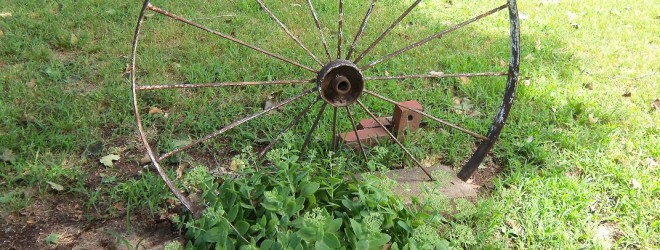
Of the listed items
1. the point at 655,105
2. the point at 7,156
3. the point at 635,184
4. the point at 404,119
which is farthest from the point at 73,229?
the point at 655,105

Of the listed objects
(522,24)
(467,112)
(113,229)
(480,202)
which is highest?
(522,24)

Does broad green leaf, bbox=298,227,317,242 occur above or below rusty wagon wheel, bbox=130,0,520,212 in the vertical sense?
below

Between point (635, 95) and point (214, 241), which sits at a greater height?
point (635, 95)

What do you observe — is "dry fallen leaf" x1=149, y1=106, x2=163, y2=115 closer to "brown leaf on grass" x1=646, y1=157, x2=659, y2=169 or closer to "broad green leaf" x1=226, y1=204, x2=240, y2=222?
"broad green leaf" x1=226, y1=204, x2=240, y2=222

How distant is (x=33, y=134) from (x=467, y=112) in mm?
2362

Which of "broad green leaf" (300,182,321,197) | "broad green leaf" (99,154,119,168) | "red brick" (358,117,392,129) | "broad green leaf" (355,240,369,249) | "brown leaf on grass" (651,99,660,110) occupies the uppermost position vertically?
"brown leaf on grass" (651,99,660,110)

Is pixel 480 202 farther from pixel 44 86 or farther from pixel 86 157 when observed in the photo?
pixel 44 86

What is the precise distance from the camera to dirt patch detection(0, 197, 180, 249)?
2172 mm

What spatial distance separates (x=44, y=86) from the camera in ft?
10.5

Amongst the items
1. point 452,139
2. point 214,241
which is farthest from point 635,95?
point 214,241

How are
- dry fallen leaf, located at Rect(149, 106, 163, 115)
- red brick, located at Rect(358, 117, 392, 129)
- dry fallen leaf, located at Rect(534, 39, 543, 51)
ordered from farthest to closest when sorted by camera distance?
dry fallen leaf, located at Rect(534, 39, 543, 51)
dry fallen leaf, located at Rect(149, 106, 163, 115)
red brick, located at Rect(358, 117, 392, 129)

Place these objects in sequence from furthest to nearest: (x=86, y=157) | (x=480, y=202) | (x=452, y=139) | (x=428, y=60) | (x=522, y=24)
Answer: (x=522, y=24), (x=428, y=60), (x=452, y=139), (x=86, y=157), (x=480, y=202)

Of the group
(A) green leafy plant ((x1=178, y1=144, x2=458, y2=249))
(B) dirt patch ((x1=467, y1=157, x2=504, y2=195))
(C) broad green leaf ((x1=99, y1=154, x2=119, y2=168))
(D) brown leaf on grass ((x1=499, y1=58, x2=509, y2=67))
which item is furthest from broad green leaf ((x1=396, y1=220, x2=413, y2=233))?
(D) brown leaf on grass ((x1=499, y1=58, x2=509, y2=67))

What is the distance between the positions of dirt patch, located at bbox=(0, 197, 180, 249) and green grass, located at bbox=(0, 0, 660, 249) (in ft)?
0.24
